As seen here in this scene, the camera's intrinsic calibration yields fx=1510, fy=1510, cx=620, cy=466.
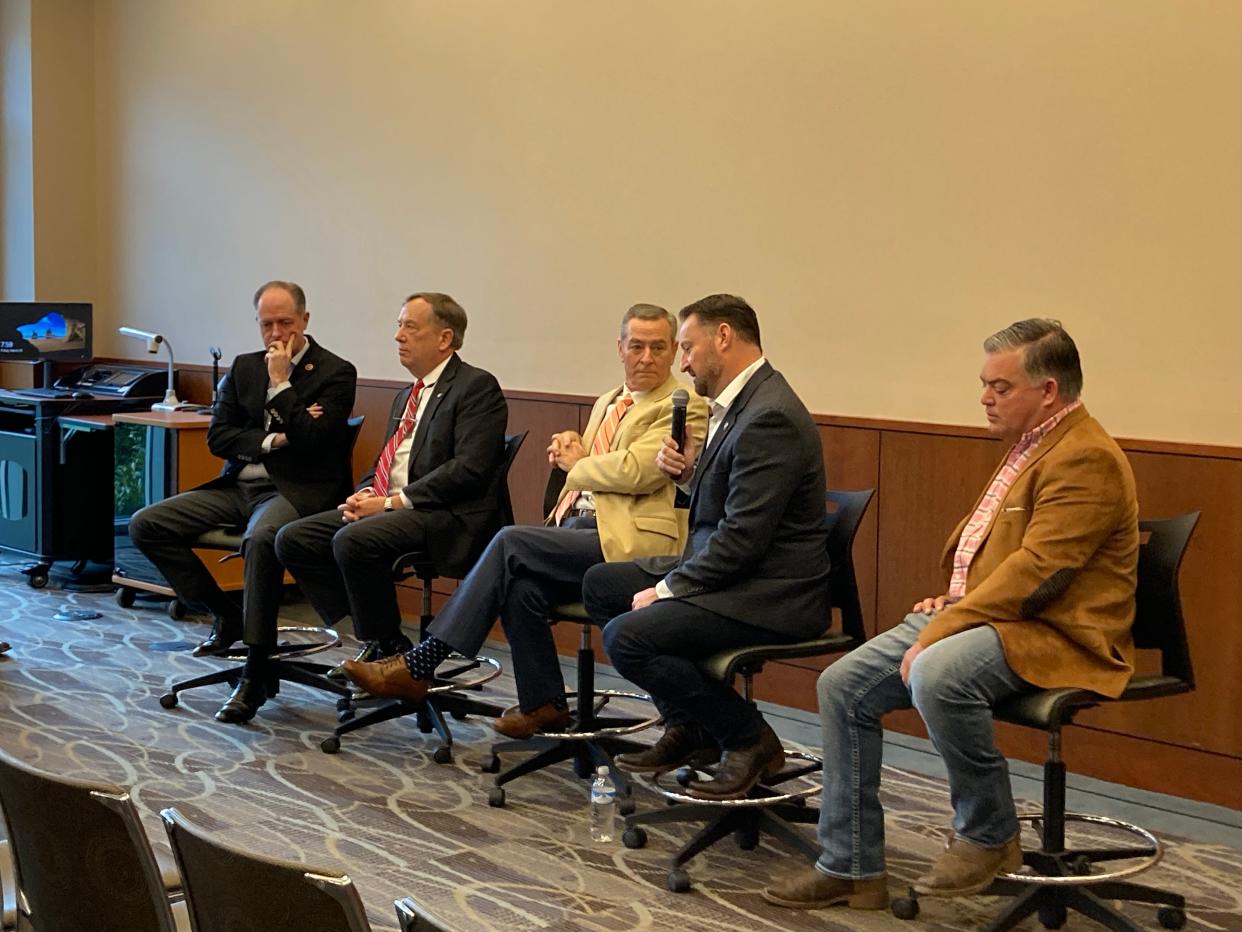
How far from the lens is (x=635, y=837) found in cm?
391

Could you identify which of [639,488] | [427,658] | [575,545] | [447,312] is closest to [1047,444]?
[639,488]

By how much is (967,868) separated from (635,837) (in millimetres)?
962

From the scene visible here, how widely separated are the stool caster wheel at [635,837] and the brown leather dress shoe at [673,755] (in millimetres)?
158

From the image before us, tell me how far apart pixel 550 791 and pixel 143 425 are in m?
3.21

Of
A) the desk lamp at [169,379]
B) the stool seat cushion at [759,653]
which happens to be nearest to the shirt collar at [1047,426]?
the stool seat cushion at [759,653]

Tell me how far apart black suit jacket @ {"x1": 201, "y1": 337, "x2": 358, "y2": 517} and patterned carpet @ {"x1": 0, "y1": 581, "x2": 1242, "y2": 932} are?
771 millimetres

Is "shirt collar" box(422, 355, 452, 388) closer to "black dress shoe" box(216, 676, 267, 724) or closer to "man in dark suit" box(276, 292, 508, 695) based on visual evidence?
"man in dark suit" box(276, 292, 508, 695)

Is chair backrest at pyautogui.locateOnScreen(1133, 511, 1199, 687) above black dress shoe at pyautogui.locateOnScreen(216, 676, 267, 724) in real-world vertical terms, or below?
above

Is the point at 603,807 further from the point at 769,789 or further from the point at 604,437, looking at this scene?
the point at 604,437

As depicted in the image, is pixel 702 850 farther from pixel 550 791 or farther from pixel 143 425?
pixel 143 425

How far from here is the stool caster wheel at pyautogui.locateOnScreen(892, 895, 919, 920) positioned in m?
3.42

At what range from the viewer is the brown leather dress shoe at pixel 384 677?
457 cm

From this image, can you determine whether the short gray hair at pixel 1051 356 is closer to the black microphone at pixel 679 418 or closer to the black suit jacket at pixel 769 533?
the black suit jacket at pixel 769 533

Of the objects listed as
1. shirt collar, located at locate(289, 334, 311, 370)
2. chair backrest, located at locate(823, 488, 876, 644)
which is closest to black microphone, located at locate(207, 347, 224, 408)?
shirt collar, located at locate(289, 334, 311, 370)
